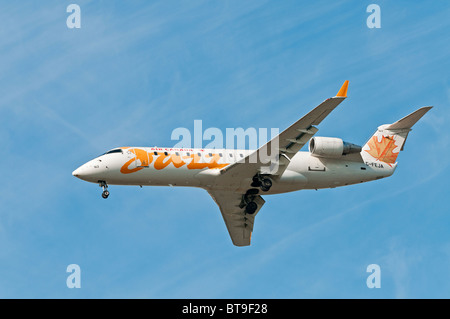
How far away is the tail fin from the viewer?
1725 inches

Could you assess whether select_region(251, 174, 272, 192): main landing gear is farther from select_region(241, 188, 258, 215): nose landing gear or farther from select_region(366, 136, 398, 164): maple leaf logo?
select_region(366, 136, 398, 164): maple leaf logo

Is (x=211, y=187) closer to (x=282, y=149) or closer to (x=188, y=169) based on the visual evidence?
(x=188, y=169)

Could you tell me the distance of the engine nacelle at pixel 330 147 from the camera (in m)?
42.0

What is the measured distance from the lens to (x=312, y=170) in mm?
42094

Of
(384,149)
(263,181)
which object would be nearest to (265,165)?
(263,181)

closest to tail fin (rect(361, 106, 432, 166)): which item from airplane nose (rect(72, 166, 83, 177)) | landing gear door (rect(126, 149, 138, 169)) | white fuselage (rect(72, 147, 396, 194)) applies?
white fuselage (rect(72, 147, 396, 194))

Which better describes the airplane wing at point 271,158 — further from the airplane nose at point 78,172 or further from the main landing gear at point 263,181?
the airplane nose at point 78,172

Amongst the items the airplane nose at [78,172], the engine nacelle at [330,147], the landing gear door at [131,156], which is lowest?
the airplane nose at [78,172]

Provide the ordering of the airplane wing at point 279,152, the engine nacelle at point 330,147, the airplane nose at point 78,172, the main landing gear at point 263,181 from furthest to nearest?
the engine nacelle at point 330,147, the main landing gear at point 263,181, the airplane nose at point 78,172, the airplane wing at point 279,152

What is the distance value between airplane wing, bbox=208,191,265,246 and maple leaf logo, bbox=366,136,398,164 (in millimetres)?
6851

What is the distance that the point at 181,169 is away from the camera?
132ft

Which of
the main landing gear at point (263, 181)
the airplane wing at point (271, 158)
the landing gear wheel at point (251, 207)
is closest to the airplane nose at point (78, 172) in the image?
the airplane wing at point (271, 158)

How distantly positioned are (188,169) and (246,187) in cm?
354

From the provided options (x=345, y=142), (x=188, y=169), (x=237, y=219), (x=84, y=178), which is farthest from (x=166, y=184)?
(x=345, y=142)
